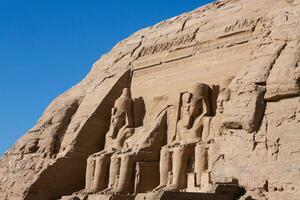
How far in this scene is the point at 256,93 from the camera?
11453 millimetres

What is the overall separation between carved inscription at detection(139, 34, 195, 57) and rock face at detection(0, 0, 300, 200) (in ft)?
0.11

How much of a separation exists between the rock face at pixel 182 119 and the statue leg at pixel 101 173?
3cm

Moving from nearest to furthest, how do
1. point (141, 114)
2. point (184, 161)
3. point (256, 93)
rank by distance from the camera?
point (256, 93), point (184, 161), point (141, 114)

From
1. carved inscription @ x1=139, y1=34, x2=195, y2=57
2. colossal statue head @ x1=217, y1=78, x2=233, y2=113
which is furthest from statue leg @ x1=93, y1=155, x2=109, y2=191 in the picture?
colossal statue head @ x1=217, y1=78, x2=233, y2=113

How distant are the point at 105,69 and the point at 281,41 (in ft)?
27.7

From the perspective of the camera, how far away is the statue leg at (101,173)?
1574cm

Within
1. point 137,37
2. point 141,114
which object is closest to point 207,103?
point 141,114

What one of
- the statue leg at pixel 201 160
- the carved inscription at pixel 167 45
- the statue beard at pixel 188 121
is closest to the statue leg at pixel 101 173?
the statue beard at pixel 188 121

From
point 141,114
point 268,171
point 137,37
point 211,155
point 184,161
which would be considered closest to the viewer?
point 268,171

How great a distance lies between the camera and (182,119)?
48.8 feet

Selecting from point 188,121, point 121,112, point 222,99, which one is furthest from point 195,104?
point 121,112

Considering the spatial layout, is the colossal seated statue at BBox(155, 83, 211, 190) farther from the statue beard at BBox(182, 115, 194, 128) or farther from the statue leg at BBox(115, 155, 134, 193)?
the statue leg at BBox(115, 155, 134, 193)

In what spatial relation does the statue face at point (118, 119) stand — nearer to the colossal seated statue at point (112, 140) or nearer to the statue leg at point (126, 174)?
the colossal seated statue at point (112, 140)

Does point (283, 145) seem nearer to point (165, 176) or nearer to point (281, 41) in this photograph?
point (281, 41)
